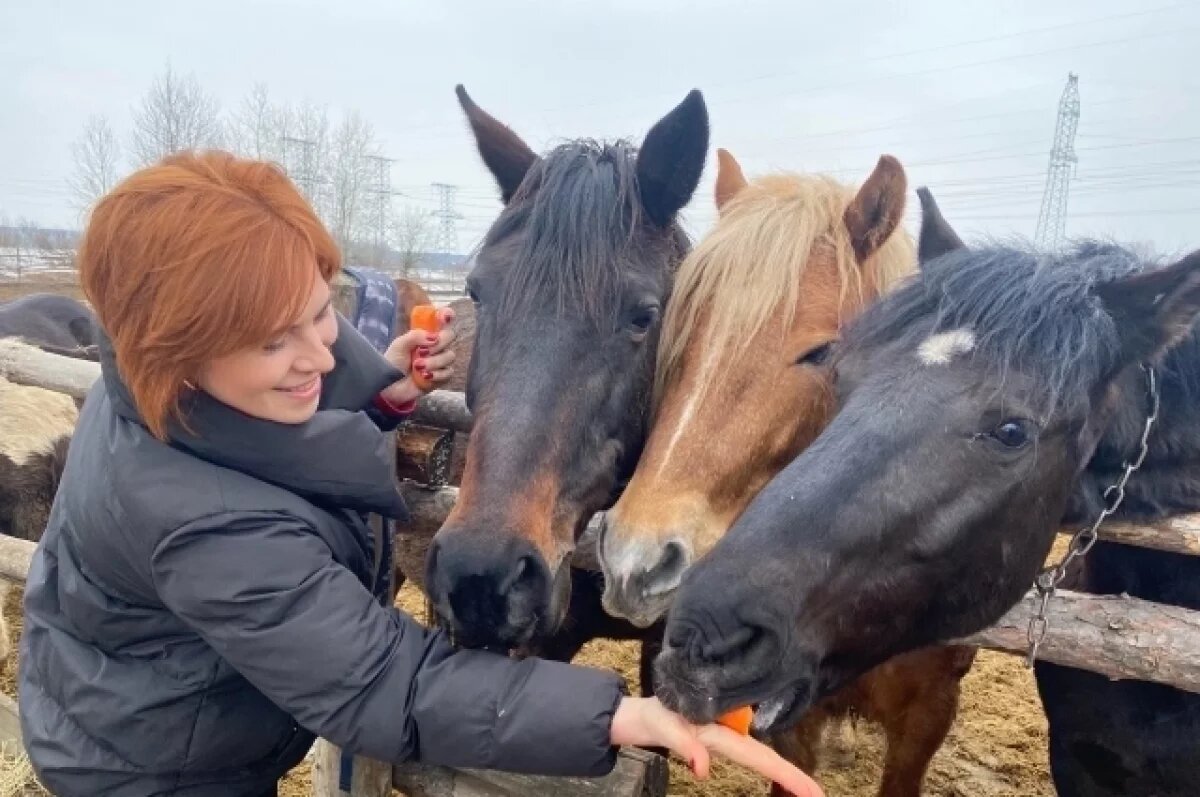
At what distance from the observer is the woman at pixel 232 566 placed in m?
1.70

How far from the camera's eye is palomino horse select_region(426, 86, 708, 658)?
2.05m

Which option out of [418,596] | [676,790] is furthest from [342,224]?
[676,790]

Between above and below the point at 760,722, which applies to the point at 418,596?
below

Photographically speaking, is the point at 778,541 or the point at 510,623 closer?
the point at 778,541

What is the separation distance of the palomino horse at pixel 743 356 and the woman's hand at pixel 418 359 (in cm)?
76

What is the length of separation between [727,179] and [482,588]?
214 centimetres

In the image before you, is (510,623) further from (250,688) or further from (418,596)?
(418,596)

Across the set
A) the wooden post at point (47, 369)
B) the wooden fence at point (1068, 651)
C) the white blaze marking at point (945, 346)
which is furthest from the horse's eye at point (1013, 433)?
the wooden post at point (47, 369)

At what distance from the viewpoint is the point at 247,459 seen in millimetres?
1853

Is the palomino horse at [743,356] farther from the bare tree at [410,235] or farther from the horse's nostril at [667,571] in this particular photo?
the bare tree at [410,235]

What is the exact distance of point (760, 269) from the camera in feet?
8.66

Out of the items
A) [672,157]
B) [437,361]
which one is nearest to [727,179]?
[672,157]

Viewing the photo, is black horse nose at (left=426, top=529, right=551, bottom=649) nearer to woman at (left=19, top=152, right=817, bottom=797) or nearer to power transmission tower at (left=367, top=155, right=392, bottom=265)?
woman at (left=19, top=152, right=817, bottom=797)

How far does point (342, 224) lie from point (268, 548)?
4071 cm
